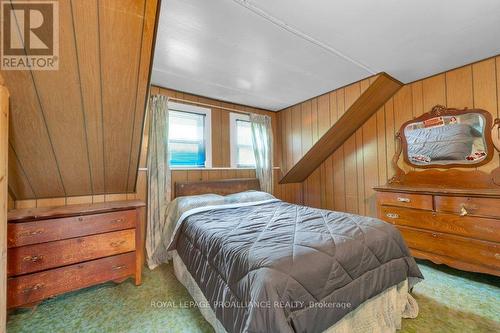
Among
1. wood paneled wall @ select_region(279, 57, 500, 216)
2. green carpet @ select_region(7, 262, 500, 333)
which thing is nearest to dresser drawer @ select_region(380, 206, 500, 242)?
green carpet @ select_region(7, 262, 500, 333)

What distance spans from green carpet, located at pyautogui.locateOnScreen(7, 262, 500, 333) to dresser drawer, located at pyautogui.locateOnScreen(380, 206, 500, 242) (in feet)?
1.64

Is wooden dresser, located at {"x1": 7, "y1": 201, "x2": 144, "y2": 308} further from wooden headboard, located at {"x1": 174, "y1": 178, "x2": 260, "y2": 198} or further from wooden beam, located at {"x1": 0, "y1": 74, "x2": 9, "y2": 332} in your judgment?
wooden headboard, located at {"x1": 174, "y1": 178, "x2": 260, "y2": 198}

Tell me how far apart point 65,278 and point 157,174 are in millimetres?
1250

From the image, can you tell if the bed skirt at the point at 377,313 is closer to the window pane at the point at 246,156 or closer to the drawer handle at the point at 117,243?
the drawer handle at the point at 117,243

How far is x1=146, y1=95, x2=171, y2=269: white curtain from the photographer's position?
8.34 ft

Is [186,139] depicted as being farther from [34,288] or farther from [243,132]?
[34,288]

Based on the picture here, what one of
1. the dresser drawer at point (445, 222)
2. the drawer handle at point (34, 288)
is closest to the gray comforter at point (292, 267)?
the dresser drawer at point (445, 222)

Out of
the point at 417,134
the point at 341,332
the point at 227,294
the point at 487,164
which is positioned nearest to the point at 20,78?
the point at 227,294

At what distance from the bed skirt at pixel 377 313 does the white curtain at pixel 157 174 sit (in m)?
1.08

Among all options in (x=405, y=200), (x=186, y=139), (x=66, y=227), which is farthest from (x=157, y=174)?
(x=405, y=200)

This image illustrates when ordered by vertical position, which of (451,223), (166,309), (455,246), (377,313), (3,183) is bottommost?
(166,309)

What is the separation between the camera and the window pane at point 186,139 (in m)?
2.85

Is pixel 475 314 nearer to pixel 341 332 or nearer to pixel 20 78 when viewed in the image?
pixel 341 332

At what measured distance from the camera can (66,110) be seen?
1.56m
